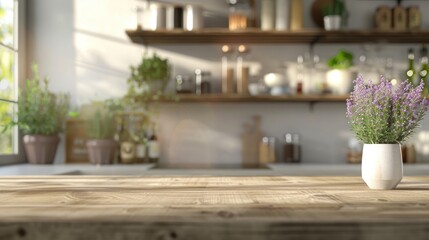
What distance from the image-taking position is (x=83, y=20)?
3477mm

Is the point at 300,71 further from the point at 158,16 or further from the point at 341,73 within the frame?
the point at 158,16

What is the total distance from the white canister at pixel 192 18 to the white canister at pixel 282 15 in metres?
0.45

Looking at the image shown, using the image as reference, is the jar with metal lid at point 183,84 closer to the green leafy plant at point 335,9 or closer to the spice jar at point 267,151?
the spice jar at point 267,151

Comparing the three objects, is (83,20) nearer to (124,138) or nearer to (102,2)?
(102,2)

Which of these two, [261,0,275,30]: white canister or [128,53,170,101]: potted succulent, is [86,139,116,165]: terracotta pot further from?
[261,0,275,30]: white canister

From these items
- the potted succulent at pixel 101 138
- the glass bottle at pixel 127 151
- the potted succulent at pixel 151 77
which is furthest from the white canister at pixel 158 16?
the glass bottle at pixel 127 151

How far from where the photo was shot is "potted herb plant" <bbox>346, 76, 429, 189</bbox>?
50.8 inches

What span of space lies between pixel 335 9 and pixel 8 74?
1.94m

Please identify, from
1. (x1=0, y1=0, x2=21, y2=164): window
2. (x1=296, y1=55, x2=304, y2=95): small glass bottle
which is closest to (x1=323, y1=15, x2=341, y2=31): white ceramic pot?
(x1=296, y1=55, x2=304, y2=95): small glass bottle

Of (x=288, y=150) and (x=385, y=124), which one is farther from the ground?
(x=385, y=124)

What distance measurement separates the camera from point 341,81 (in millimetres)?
3299

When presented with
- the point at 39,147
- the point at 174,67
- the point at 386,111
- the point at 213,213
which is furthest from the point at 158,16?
the point at 213,213

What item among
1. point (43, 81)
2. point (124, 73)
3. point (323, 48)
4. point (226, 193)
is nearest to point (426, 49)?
point (323, 48)

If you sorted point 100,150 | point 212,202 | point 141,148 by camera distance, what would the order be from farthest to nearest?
point 141,148, point 100,150, point 212,202
